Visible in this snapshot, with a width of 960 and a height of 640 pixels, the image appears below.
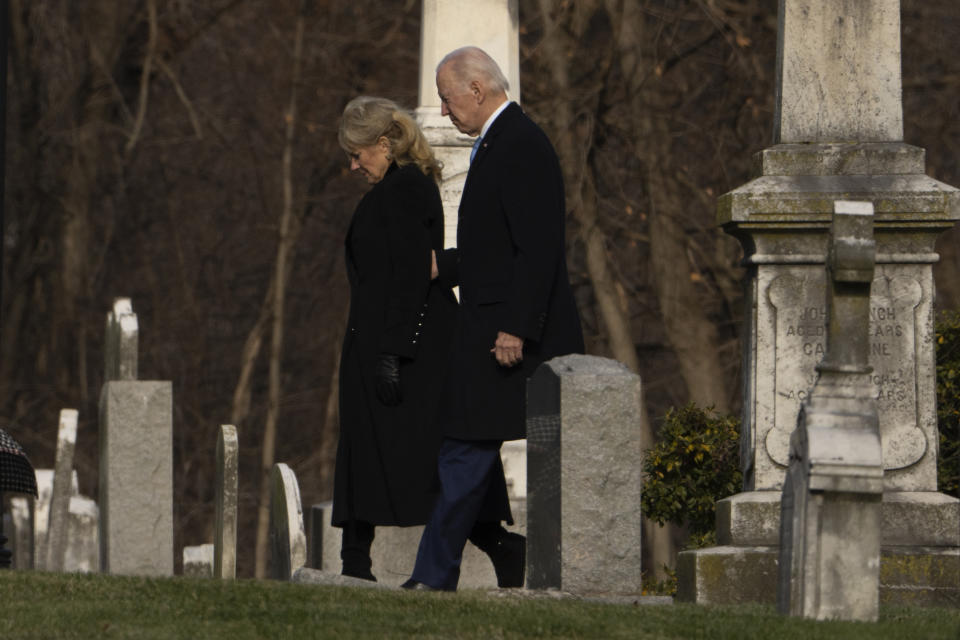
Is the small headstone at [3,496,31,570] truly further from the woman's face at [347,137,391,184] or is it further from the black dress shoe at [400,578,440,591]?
the black dress shoe at [400,578,440,591]

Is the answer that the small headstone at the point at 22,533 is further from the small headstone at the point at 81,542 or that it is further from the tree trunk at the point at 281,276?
the tree trunk at the point at 281,276

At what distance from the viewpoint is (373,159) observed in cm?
869

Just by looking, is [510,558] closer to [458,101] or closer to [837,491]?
[458,101]

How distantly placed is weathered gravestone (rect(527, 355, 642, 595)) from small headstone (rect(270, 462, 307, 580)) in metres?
3.73

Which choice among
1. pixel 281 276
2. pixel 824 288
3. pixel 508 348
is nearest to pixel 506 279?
pixel 508 348

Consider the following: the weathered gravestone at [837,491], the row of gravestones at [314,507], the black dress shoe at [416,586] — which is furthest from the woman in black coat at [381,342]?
the weathered gravestone at [837,491]

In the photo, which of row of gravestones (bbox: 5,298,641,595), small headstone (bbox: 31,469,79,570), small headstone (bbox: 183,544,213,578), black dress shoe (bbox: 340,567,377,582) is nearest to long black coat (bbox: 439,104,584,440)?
row of gravestones (bbox: 5,298,641,595)

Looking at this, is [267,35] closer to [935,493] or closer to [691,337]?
[691,337]

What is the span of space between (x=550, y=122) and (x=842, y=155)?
11249 mm

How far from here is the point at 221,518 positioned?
12008mm

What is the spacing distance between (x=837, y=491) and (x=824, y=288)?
3.18m

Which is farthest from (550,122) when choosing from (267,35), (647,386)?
(267,35)

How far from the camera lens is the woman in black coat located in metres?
8.58

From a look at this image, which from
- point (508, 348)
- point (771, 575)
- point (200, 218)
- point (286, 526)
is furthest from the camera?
point (200, 218)
